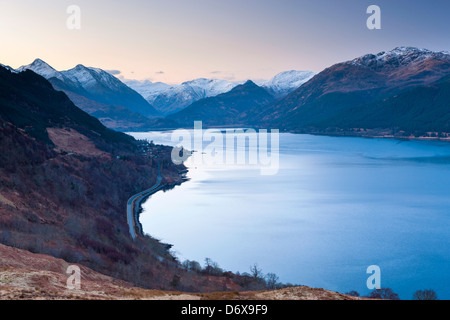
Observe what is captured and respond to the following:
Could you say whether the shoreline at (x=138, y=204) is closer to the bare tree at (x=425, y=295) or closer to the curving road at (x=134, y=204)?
the curving road at (x=134, y=204)

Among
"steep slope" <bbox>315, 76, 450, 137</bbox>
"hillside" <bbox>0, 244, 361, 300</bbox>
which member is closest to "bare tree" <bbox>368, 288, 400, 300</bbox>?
"hillside" <bbox>0, 244, 361, 300</bbox>

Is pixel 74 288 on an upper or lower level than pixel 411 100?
lower

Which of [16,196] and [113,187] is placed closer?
[16,196]

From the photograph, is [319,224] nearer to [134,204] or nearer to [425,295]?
[425,295]

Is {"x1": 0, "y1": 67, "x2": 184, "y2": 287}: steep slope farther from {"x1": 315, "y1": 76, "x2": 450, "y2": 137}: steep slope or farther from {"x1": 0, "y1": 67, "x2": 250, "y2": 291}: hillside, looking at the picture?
{"x1": 315, "y1": 76, "x2": 450, "y2": 137}: steep slope

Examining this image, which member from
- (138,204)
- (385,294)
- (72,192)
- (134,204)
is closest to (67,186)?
(72,192)
